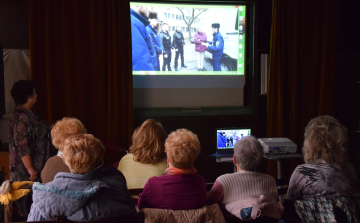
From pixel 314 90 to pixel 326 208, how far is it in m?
2.52

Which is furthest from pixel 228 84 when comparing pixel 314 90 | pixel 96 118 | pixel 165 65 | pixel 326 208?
pixel 326 208

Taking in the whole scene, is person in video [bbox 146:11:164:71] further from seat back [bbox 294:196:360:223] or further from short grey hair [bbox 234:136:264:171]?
seat back [bbox 294:196:360:223]

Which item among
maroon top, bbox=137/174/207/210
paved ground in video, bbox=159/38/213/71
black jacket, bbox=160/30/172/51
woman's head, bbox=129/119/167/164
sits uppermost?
black jacket, bbox=160/30/172/51

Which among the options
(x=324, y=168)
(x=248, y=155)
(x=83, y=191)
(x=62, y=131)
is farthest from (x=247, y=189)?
(x=62, y=131)

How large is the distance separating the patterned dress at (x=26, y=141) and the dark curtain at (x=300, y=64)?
A: 255cm

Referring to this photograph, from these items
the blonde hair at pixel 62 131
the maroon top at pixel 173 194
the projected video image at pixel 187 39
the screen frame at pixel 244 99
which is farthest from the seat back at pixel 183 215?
the projected video image at pixel 187 39

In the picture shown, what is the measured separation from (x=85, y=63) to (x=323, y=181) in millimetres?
2690

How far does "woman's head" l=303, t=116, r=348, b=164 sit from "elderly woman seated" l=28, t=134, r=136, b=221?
3.53 feet

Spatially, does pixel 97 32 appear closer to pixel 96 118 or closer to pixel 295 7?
pixel 96 118

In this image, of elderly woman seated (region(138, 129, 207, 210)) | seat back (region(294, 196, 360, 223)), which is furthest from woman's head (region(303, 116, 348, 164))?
elderly woman seated (region(138, 129, 207, 210))

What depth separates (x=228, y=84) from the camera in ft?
12.3

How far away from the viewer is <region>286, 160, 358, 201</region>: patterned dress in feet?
5.29

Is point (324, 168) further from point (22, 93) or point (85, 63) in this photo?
point (85, 63)

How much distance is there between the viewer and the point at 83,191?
1.31 metres
